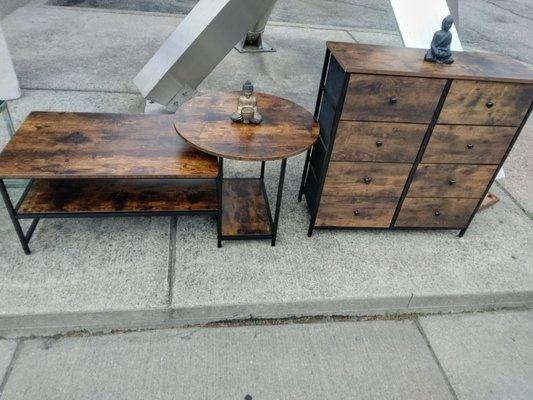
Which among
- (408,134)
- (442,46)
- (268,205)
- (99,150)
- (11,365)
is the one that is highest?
(442,46)

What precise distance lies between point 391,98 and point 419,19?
1.45m

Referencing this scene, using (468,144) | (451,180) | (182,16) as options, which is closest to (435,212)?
(451,180)

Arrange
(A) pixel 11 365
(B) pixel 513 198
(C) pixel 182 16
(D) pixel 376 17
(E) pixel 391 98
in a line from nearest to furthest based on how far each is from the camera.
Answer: (A) pixel 11 365
(E) pixel 391 98
(B) pixel 513 198
(C) pixel 182 16
(D) pixel 376 17

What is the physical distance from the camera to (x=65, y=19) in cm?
676

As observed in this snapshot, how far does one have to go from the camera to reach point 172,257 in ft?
9.27

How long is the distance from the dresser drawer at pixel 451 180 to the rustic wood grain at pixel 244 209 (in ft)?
3.67

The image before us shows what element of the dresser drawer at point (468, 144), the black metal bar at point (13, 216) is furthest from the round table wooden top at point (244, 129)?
the black metal bar at point (13, 216)

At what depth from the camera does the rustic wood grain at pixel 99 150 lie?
2428mm

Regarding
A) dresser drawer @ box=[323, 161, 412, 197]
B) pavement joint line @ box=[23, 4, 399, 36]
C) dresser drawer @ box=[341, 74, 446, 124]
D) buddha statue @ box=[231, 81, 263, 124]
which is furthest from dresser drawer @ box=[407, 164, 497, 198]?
pavement joint line @ box=[23, 4, 399, 36]

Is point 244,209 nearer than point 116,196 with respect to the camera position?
No

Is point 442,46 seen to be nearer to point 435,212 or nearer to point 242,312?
point 435,212

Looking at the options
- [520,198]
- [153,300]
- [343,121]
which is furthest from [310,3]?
[153,300]

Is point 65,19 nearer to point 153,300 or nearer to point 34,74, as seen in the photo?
point 34,74

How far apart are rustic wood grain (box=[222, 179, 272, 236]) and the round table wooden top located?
2.44 feet
